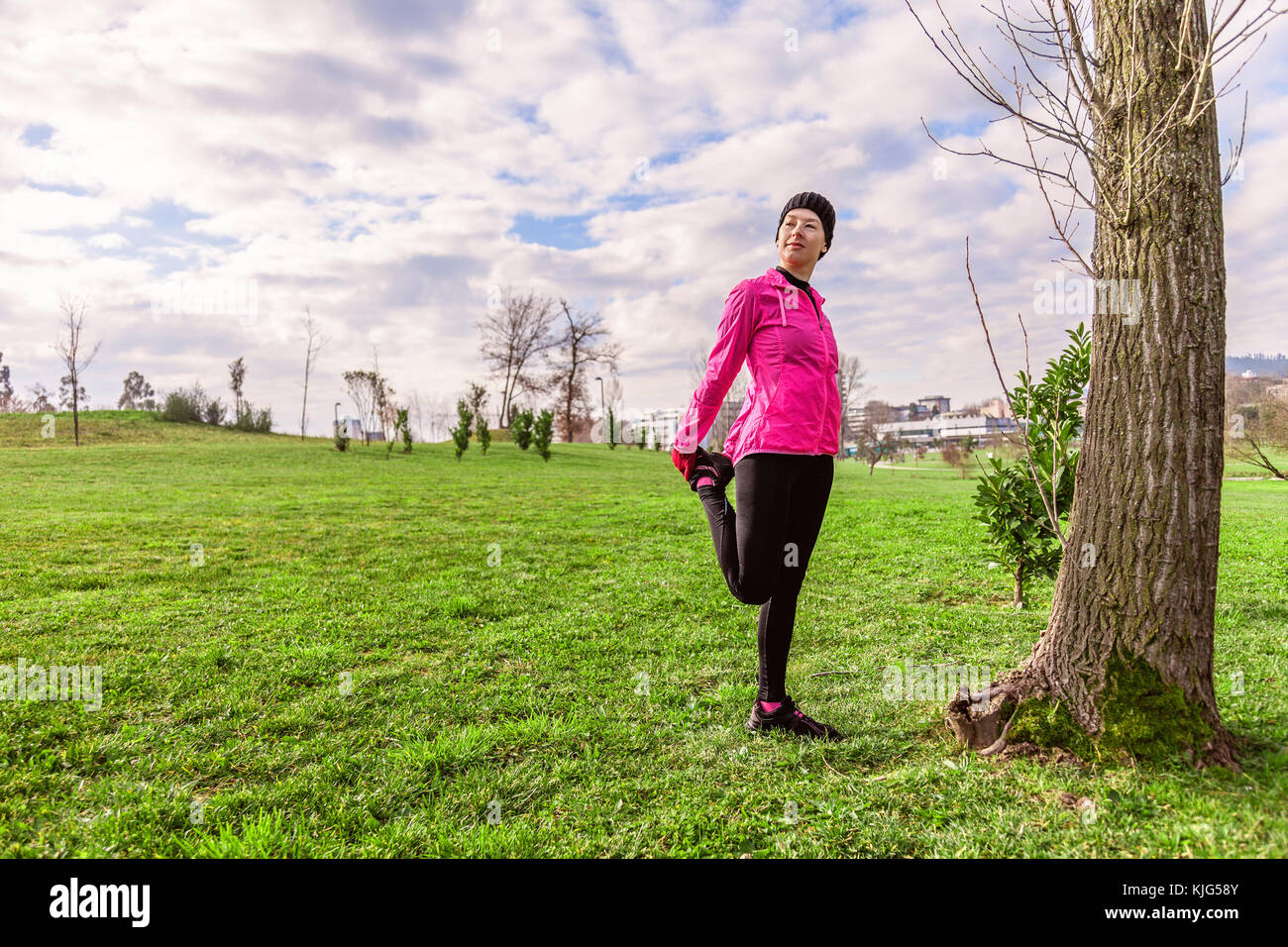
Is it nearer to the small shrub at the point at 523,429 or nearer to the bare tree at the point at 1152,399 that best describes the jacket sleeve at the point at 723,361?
the bare tree at the point at 1152,399

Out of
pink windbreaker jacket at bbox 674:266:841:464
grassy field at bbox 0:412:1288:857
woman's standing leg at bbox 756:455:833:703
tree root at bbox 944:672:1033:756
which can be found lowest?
grassy field at bbox 0:412:1288:857

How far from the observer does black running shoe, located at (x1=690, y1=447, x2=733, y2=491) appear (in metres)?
3.08

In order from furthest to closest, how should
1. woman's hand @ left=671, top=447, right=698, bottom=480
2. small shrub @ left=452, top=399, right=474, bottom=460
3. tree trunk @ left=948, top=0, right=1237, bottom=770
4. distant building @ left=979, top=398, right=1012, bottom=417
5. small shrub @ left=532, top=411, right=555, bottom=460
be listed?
small shrub @ left=532, top=411, right=555, bottom=460 < small shrub @ left=452, top=399, right=474, bottom=460 < distant building @ left=979, top=398, right=1012, bottom=417 < woman's hand @ left=671, top=447, right=698, bottom=480 < tree trunk @ left=948, top=0, right=1237, bottom=770

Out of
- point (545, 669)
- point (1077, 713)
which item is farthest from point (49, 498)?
point (1077, 713)

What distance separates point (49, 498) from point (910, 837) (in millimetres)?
14930

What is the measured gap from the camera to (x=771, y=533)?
2.75 m

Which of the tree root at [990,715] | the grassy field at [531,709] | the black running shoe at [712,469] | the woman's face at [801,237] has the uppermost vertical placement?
the woman's face at [801,237]

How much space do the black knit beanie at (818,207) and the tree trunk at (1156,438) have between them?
1079mm

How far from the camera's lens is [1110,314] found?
8.57ft

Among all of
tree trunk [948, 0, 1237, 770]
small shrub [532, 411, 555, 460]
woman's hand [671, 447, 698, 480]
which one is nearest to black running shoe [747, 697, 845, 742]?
tree trunk [948, 0, 1237, 770]

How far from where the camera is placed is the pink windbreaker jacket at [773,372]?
2752 millimetres

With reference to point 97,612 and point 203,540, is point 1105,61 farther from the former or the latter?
point 203,540

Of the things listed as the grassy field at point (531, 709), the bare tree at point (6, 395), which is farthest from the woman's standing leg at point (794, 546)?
the bare tree at point (6, 395)

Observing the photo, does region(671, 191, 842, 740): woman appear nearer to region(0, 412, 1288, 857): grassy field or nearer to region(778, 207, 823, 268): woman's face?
region(778, 207, 823, 268): woman's face
